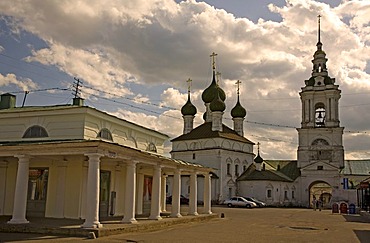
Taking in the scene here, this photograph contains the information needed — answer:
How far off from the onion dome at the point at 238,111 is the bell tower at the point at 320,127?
8.51 m

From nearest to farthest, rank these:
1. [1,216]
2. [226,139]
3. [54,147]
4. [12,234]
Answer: [12,234], [54,147], [1,216], [226,139]

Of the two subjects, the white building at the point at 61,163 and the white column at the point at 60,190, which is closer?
the white building at the point at 61,163

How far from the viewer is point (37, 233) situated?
658 inches

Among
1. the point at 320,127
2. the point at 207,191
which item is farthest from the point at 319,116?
the point at 207,191

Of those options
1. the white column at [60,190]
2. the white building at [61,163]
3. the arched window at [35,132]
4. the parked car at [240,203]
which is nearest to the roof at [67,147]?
the white building at [61,163]

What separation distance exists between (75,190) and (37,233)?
14.5 ft

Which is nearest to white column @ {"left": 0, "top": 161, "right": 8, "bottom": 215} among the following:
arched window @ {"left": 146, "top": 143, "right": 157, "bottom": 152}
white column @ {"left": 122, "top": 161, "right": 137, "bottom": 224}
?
white column @ {"left": 122, "top": 161, "right": 137, "bottom": 224}

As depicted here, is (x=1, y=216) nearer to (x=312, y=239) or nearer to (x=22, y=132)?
(x=22, y=132)

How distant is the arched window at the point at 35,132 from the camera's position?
2128cm

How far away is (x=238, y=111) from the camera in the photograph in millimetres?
65125

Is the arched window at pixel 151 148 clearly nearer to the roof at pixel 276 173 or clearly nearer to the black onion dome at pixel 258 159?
the roof at pixel 276 173

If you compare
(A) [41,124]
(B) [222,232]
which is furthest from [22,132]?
(B) [222,232]

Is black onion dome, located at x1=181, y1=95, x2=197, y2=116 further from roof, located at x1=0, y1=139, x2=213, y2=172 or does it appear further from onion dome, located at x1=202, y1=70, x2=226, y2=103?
roof, located at x1=0, y1=139, x2=213, y2=172

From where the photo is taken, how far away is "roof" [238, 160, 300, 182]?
5703cm
